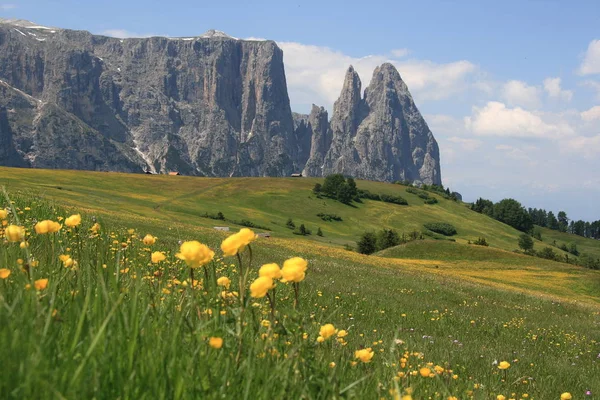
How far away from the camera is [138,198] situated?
11338cm

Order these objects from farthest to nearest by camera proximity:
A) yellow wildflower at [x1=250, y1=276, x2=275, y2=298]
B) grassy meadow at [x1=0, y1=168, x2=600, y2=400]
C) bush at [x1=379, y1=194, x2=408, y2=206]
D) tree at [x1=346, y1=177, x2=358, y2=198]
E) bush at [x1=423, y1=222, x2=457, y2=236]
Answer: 1. bush at [x1=379, y1=194, x2=408, y2=206]
2. tree at [x1=346, y1=177, x2=358, y2=198]
3. bush at [x1=423, y1=222, x2=457, y2=236]
4. yellow wildflower at [x1=250, y1=276, x2=275, y2=298]
5. grassy meadow at [x1=0, y1=168, x2=600, y2=400]

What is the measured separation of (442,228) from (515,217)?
5710cm

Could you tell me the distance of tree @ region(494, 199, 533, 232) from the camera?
190 m

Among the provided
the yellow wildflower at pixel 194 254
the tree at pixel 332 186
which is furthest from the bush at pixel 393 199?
the yellow wildflower at pixel 194 254

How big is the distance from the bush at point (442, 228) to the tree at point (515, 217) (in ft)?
166

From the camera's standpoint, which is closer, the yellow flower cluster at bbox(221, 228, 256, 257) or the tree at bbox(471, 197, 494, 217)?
the yellow flower cluster at bbox(221, 228, 256, 257)

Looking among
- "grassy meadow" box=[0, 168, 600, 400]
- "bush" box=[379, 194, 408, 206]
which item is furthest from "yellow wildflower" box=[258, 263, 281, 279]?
"bush" box=[379, 194, 408, 206]

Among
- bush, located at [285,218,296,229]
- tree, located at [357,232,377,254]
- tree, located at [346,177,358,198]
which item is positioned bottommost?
tree, located at [357,232,377,254]

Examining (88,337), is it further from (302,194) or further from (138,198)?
(302,194)

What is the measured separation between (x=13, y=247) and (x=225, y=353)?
2991mm

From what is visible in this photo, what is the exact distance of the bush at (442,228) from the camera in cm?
14700

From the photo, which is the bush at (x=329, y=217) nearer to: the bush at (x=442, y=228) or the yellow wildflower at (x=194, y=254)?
the bush at (x=442, y=228)

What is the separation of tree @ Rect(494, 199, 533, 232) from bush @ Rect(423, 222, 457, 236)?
5046 centimetres

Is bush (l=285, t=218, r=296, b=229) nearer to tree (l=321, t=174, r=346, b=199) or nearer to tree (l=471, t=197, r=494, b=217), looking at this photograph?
tree (l=321, t=174, r=346, b=199)
